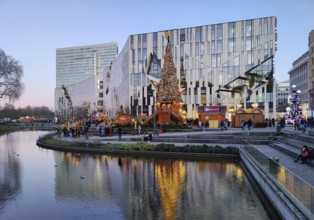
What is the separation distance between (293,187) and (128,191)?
781 centimetres

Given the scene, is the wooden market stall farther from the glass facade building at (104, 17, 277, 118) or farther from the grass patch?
the grass patch

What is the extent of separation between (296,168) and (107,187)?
30.9 feet

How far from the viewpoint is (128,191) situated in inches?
613

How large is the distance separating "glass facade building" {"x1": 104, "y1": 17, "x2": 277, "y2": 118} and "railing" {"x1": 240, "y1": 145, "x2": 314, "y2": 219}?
5512 cm

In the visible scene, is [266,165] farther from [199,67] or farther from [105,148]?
[199,67]

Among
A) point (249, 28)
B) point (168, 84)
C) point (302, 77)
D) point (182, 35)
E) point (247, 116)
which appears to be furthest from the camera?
point (302, 77)

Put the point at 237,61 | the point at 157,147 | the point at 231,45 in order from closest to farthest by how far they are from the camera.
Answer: the point at 157,147 < the point at 237,61 < the point at 231,45

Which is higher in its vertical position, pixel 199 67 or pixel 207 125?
pixel 199 67

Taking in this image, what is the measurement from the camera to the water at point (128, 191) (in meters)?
12.1

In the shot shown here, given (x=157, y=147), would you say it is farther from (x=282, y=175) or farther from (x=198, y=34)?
(x=198, y=34)

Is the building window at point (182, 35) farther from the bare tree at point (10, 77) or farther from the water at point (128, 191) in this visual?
the water at point (128, 191)

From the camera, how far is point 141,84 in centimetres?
8569

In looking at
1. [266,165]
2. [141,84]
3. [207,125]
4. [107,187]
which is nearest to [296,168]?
[266,165]

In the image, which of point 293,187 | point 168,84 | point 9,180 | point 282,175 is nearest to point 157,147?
point 9,180
